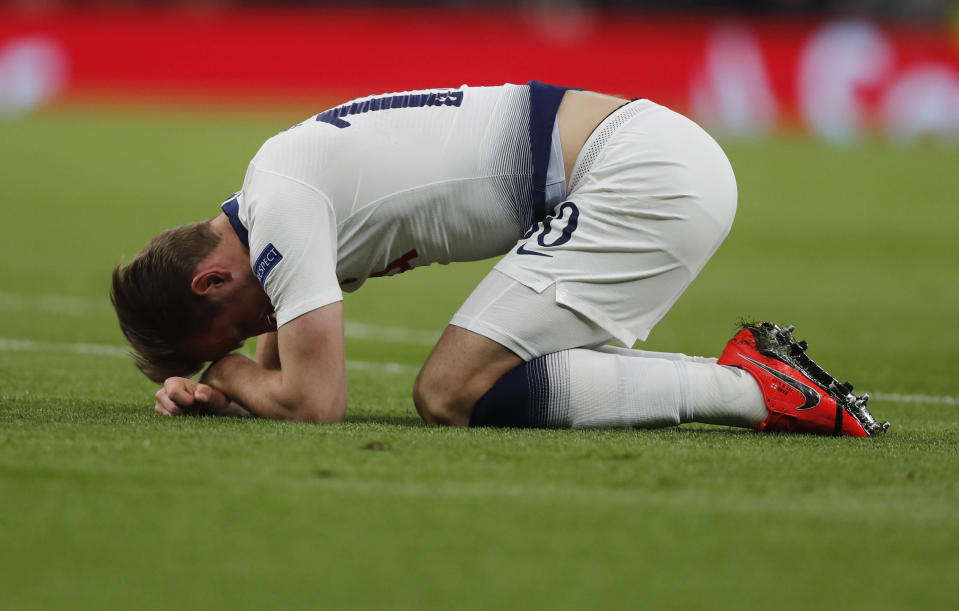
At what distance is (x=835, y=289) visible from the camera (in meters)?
9.52

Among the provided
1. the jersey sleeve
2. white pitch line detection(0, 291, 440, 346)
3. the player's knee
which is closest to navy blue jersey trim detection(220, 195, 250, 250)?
the jersey sleeve

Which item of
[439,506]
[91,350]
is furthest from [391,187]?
[91,350]

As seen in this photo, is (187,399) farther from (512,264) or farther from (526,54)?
(526,54)

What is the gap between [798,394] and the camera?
12.9 feet

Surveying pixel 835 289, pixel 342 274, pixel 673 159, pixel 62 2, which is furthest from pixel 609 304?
pixel 62 2

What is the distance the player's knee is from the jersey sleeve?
0.41 m

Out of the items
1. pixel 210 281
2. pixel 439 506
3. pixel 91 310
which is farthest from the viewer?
pixel 91 310

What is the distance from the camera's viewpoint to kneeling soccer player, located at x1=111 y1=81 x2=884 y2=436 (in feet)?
12.9

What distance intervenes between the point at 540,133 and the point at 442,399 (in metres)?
0.88

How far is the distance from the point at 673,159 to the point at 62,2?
17453 mm

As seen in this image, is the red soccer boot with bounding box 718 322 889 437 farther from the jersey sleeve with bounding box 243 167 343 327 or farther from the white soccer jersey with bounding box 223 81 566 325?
the jersey sleeve with bounding box 243 167 343 327

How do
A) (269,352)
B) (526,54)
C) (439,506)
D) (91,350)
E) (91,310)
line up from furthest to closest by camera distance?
(526,54) → (91,310) → (91,350) → (269,352) → (439,506)

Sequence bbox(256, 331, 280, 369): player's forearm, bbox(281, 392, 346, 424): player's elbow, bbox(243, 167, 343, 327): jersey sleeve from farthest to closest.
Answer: bbox(256, 331, 280, 369): player's forearm < bbox(281, 392, 346, 424): player's elbow < bbox(243, 167, 343, 327): jersey sleeve

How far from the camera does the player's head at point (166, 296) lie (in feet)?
12.9
